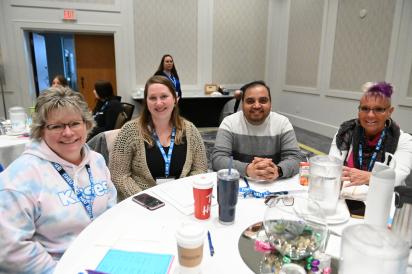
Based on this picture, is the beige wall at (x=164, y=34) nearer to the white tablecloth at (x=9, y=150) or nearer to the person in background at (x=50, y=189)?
the white tablecloth at (x=9, y=150)

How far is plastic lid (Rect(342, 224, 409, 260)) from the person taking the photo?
1.87ft

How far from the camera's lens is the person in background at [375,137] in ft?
5.24

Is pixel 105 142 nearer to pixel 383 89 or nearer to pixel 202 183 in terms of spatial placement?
pixel 202 183

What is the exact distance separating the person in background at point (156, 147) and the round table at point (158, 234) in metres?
0.42

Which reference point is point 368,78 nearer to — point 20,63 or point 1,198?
point 1,198

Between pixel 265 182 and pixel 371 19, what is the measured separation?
4.28 meters

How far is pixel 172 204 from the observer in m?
1.16

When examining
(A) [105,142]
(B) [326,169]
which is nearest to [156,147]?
(A) [105,142]

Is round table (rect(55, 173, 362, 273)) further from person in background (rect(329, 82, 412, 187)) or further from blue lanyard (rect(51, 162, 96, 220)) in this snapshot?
person in background (rect(329, 82, 412, 187))

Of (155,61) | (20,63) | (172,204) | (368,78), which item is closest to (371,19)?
(368,78)

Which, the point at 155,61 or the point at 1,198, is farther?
the point at 155,61

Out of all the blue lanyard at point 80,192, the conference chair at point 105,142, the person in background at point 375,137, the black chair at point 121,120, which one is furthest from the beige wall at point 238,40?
the blue lanyard at point 80,192

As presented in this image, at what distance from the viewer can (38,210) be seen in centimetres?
104

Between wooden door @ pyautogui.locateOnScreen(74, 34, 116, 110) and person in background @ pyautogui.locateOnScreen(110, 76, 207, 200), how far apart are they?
4863 mm
